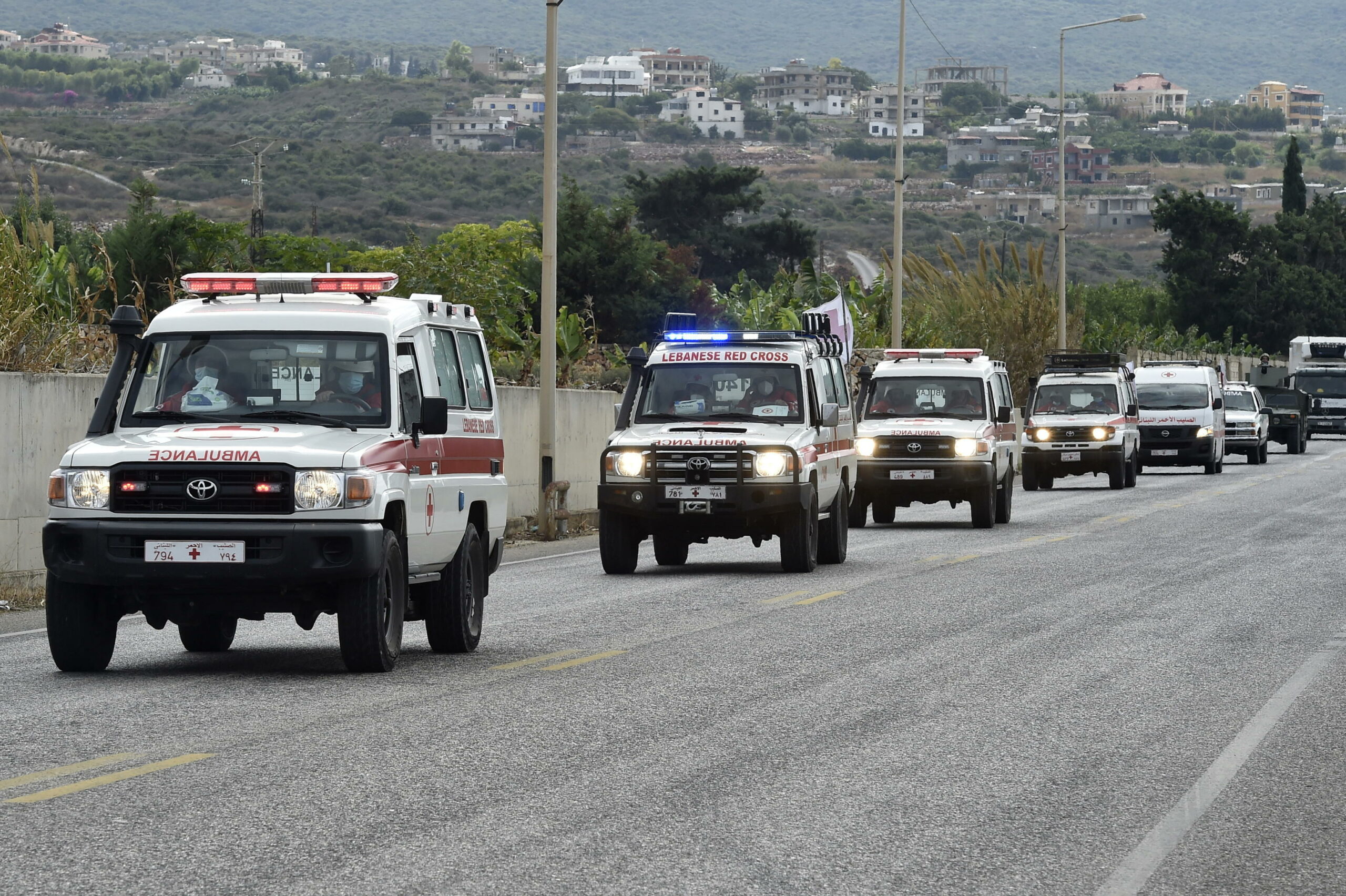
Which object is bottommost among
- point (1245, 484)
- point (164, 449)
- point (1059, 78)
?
point (1245, 484)

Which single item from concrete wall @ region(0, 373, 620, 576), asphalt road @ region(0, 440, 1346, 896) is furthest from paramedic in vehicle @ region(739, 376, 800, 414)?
concrete wall @ region(0, 373, 620, 576)

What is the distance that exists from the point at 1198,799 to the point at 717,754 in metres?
2.13

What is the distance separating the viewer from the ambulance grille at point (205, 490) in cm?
1187

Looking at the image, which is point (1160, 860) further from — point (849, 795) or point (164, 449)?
point (164, 449)

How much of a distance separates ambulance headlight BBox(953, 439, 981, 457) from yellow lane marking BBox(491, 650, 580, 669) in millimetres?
14391

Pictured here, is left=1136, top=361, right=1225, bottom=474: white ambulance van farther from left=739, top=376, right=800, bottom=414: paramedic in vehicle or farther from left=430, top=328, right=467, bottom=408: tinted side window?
left=430, top=328, right=467, bottom=408: tinted side window

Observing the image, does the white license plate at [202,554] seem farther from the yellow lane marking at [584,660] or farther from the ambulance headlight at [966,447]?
the ambulance headlight at [966,447]

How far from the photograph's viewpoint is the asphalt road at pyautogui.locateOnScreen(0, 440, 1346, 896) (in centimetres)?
747

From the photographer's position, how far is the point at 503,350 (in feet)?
143

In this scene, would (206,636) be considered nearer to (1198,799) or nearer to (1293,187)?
(1198,799)

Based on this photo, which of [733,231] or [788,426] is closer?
[788,426]

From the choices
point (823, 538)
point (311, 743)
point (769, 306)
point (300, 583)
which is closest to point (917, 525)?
point (823, 538)

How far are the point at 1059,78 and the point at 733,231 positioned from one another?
2015 inches

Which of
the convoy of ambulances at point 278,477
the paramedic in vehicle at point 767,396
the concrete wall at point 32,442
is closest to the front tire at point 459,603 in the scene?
the convoy of ambulances at point 278,477
